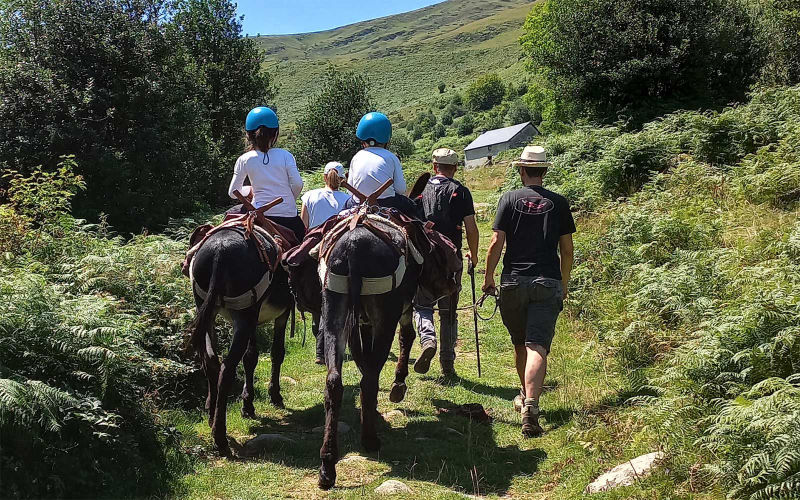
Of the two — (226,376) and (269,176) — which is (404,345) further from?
(269,176)

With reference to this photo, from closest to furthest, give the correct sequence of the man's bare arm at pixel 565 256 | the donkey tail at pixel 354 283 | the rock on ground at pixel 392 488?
1. the rock on ground at pixel 392 488
2. the donkey tail at pixel 354 283
3. the man's bare arm at pixel 565 256

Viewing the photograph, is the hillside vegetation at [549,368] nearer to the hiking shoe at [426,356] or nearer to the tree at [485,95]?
the hiking shoe at [426,356]

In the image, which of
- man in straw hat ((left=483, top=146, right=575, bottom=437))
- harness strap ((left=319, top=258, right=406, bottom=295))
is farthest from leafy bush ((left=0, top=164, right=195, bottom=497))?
man in straw hat ((left=483, top=146, right=575, bottom=437))

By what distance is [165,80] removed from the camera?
802 inches

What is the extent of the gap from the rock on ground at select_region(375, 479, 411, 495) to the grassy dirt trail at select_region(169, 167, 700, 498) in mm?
102

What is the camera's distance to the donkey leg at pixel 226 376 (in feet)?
20.9

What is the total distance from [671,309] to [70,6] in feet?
63.7

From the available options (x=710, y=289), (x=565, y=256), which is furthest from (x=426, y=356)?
(x=710, y=289)

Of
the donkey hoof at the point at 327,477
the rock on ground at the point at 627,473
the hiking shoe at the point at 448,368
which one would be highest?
the donkey hoof at the point at 327,477

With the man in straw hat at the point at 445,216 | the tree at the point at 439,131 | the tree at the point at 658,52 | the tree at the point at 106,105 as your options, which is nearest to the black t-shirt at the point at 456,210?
the man in straw hat at the point at 445,216

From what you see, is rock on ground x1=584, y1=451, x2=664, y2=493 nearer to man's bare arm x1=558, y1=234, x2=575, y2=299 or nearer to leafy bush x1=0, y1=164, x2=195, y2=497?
man's bare arm x1=558, y1=234, x2=575, y2=299

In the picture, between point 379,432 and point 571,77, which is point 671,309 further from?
point 571,77

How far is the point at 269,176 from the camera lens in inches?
296

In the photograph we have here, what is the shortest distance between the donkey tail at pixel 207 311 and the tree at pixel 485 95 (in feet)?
320
